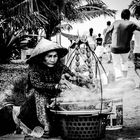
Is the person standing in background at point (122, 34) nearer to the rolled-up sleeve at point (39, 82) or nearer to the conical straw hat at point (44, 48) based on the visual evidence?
the conical straw hat at point (44, 48)

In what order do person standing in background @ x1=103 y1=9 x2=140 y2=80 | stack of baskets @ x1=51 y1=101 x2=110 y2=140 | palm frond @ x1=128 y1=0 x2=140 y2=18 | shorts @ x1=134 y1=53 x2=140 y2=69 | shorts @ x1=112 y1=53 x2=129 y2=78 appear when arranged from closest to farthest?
stack of baskets @ x1=51 y1=101 x2=110 y2=140 < person standing in background @ x1=103 y1=9 x2=140 y2=80 < shorts @ x1=112 y1=53 x2=129 y2=78 < shorts @ x1=134 y1=53 x2=140 y2=69 < palm frond @ x1=128 y1=0 x2=140 y2=18

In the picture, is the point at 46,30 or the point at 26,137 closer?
the point at 26,137

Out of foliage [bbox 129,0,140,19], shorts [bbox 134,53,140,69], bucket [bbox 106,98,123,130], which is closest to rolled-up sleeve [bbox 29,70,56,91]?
bucket [bbox 106,98,123,130]

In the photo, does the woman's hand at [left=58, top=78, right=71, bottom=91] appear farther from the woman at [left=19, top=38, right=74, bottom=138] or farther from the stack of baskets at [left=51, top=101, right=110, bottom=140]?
the stack of baskets at [left=51, top=101, right=110, bottom=140]

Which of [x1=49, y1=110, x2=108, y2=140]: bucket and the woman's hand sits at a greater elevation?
the woman's hand

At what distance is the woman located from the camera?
3654 millimetres

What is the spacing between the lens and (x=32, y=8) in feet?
23.7

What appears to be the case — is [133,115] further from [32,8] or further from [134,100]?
[32,8]

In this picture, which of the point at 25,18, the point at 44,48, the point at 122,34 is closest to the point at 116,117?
the point at 44,48

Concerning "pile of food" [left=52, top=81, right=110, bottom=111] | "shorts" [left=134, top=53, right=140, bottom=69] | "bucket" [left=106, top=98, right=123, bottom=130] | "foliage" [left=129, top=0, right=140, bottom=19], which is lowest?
"bucket" [left=106, top=98, right=123, bottom=130]

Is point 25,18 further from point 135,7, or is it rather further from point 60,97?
point 135,7

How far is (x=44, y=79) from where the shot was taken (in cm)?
369

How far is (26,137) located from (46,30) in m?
4.99

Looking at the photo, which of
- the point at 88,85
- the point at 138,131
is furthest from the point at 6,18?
the point at 138,131
